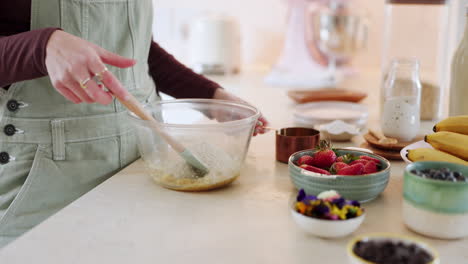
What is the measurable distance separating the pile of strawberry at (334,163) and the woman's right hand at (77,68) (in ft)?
1.10

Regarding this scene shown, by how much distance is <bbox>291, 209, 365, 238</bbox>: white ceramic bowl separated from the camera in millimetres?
678

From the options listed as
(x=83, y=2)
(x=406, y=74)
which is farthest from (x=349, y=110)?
(x=83, y=2)

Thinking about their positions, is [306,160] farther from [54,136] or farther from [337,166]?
[54,136]

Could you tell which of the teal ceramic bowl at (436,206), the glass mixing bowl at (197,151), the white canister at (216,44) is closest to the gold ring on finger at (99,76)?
the glass mixing bowl at (197,151)

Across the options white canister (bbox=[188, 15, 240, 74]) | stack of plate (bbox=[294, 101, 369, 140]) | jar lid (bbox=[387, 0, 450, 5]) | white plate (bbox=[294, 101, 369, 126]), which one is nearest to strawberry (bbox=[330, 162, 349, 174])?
stack of plate (bbox=[294, 101, 369, 140])

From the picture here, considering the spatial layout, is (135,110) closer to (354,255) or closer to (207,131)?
(207,131)

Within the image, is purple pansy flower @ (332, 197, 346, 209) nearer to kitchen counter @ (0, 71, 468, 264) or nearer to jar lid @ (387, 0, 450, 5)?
kitchen counter @ (0, 71, 468, 264)

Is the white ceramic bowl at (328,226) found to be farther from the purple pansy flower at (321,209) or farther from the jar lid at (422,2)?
the jar lid at (422,2)

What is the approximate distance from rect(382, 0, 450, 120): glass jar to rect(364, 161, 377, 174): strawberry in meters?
0.69

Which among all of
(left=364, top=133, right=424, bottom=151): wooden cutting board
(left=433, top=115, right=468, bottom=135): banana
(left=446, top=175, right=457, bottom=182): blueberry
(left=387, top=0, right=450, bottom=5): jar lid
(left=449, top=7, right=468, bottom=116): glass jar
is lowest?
(left=364, top=133, right=424, bottom=151): wooden cutting board

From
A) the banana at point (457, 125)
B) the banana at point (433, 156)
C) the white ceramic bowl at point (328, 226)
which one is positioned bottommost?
the white ceramic bowl at point (328, 226)

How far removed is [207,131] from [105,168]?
0.26 metres

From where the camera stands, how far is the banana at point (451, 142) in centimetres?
89

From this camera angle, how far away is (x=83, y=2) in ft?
3.14
